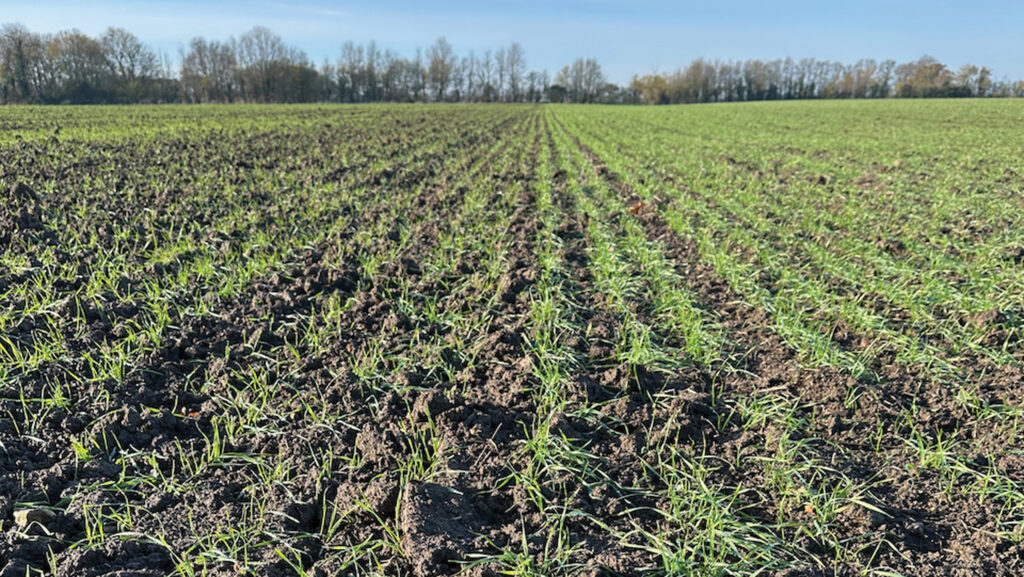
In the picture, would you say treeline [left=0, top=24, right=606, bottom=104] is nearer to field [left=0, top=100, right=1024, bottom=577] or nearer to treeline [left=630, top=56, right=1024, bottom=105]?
treeline [left=630, top=56, right=1024, bottom=105]

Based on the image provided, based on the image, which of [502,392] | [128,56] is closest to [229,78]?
[128,56]

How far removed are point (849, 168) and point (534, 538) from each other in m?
14.9

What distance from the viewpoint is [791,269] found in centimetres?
619

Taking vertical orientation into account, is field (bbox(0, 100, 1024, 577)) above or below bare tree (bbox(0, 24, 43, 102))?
below

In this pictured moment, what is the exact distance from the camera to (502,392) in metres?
3.70

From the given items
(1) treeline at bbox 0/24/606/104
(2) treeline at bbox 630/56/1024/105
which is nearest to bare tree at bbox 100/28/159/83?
(1) treeline at bbox 0/24/606/104

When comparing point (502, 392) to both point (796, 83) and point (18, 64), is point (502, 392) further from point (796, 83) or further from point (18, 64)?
point (796, 83)

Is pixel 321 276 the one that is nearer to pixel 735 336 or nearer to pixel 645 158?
pixel 735 336

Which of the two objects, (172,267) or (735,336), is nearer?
(735,336)

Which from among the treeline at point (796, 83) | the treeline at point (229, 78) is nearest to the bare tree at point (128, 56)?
the treeline at point (229, 78)

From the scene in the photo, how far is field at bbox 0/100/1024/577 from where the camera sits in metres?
2.47

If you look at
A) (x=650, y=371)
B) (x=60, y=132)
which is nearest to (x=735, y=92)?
(x=60, y=132)

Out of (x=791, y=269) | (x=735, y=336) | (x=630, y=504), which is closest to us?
(x=630, y=504)

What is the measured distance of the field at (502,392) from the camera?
2.47 meters
